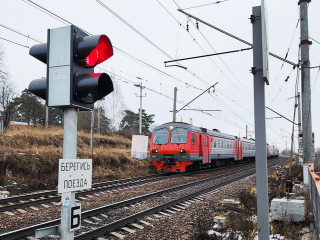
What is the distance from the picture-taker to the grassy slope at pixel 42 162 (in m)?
12.2

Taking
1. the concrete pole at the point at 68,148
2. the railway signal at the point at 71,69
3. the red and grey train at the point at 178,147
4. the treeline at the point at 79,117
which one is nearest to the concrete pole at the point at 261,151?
the railway signal at the point at 71,69

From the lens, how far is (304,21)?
11.4 meters

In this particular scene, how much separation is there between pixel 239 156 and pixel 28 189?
24465 mm

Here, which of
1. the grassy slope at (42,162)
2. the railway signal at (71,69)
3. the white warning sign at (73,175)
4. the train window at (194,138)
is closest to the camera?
the white warning sign at (73,175)

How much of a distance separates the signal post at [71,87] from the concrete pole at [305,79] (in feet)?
32.7

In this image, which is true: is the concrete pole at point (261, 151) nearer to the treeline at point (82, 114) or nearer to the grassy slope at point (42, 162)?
the grassy slope at point (42, 162)

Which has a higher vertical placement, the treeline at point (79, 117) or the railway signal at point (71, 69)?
the treeline at point (79, 117)

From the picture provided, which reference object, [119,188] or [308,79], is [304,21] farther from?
[119,188]

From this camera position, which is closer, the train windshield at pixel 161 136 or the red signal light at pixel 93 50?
the red signal light at pixel 93 50

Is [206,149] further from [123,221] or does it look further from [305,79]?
[123,221]

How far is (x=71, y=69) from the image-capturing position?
109 inches

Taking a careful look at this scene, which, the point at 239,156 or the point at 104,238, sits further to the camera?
the point at 239,156

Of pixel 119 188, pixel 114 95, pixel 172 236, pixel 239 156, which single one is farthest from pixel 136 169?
pixel 114 95

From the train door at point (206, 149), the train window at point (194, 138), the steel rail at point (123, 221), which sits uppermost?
the train window at point (194, 138)
